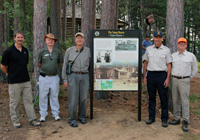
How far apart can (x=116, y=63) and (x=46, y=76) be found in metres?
1.90

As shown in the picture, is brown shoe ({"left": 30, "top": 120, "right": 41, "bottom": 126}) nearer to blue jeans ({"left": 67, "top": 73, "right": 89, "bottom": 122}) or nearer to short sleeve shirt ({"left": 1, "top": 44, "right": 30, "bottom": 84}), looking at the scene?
blue jeans ({"left": 67, "top": 73, "right": 89, "bottom": 122})

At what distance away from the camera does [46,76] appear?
18.1 feet

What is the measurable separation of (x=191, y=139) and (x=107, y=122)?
6.88 feet

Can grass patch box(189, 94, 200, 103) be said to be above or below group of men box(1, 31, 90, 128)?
below

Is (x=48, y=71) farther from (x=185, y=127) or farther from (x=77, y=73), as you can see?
(x=185, y=127)

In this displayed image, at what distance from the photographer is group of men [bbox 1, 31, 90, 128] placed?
5.07 meters

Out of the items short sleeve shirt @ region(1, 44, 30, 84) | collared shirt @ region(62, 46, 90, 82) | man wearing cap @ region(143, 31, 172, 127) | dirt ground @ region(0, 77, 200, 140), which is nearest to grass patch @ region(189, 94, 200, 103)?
dirt ground @ region(0, 77, 200, 140)

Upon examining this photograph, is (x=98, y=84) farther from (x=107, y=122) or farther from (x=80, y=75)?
(x=107, y=122)

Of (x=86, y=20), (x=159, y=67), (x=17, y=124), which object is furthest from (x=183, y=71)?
(x=86, y=20)

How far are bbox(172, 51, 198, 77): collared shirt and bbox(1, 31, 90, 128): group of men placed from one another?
2234 mm

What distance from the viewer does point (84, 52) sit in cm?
541

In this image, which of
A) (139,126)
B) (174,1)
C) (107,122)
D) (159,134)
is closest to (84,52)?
(107,122)

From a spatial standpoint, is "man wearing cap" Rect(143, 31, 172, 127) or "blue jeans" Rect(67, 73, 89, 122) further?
"blue jeans" Rect(67, 73, 89, 122)

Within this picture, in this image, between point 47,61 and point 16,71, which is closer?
point 16,71
